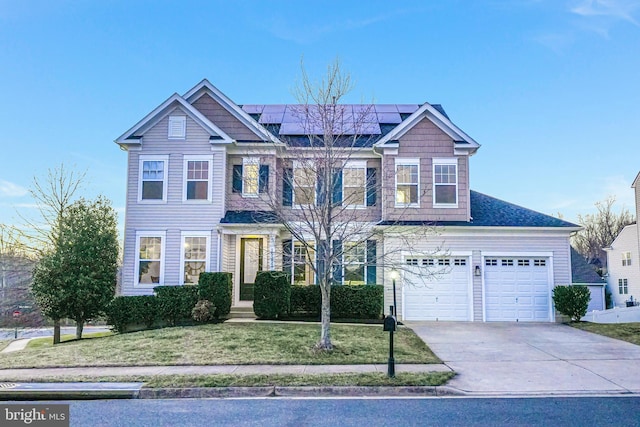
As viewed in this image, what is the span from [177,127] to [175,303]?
670 cm

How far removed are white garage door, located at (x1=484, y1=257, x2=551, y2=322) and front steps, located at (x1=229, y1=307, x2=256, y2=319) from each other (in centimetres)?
860

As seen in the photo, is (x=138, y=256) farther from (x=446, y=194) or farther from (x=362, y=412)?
(x=362, y=412)

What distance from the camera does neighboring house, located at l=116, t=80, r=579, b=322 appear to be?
1658 cm

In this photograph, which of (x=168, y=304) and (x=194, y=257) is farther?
(x=194, y=257)

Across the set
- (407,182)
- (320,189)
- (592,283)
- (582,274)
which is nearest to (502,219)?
(407,182)

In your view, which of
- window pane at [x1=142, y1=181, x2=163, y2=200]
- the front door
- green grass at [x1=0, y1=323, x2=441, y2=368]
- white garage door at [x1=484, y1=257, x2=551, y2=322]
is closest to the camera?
green grass at [x1=0, y1=323, x2=441, y2=368]

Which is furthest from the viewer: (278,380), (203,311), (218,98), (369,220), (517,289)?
(218,98)

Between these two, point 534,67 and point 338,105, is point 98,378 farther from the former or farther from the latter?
point 534,67

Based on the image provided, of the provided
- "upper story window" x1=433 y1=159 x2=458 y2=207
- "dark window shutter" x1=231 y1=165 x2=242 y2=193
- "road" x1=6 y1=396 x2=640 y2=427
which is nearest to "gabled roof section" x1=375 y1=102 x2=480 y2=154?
"upper story window" x1=433 y1=159 x2=458 y2=207

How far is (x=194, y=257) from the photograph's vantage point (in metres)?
17.0

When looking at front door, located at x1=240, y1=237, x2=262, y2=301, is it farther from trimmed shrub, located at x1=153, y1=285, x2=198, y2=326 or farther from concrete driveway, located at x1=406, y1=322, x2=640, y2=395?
concrete driveway, located at x1=406, y1=322, x2=640, y2=395

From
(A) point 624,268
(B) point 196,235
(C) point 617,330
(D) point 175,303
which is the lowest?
(C) point 617,330

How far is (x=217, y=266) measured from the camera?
1680cm

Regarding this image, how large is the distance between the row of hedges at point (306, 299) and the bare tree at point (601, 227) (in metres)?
42.8
